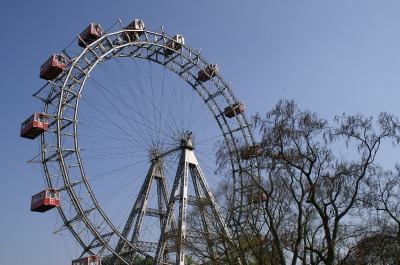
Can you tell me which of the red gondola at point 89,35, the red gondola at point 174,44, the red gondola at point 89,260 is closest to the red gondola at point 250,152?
the red gondola at point 89,260

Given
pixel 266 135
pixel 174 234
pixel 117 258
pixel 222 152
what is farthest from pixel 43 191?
pixel 266 135

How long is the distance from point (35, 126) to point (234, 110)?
47.6 ft

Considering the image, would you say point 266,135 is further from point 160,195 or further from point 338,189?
point 160,195

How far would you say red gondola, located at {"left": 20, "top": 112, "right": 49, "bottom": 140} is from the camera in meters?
26.0

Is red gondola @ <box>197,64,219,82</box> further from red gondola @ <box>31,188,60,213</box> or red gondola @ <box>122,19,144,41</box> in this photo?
red gondola @ <box>31,188,60,213</box>

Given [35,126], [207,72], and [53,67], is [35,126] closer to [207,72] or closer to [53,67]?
[53,67]

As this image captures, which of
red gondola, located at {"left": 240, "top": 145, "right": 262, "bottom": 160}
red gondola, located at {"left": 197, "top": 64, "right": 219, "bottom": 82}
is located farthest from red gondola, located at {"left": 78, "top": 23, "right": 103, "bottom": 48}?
red gondola, located at {"left": 240, "top": 145, "right": 262, "bottom": 160}

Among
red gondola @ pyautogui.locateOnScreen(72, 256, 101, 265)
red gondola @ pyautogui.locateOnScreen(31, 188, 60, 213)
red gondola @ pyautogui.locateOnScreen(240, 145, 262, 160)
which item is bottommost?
red gondola @ pyautogui.locateOnScreen(72, 256, 101, 265)

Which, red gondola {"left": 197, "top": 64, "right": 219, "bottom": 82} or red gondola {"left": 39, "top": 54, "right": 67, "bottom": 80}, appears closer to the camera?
red gondola {"left": 39, "top": 54, "right": 67, "bottom": 80}

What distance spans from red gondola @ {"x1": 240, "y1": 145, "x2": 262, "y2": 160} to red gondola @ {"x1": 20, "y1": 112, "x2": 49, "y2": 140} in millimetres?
13426

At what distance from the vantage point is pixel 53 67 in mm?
26562

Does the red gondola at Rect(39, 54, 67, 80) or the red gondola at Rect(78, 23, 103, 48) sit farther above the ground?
the red gondola at Rect(78, 23, 103, 48)

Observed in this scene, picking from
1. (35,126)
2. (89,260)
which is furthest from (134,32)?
(89,260)

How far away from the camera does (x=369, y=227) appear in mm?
18094
